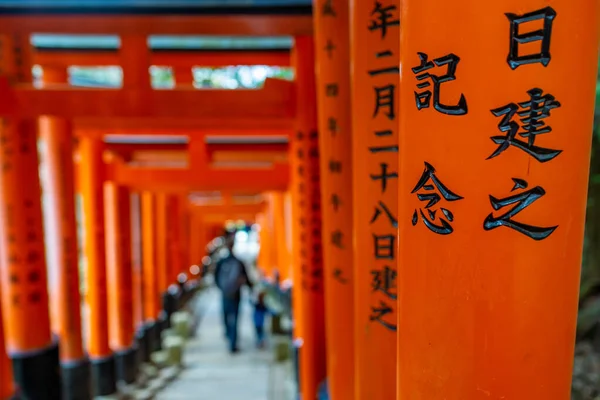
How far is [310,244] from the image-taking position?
314cm

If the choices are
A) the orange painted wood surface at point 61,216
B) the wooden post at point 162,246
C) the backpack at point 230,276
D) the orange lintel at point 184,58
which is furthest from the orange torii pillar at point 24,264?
the wooden post at point 162,246

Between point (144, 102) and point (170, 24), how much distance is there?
0.55 meters

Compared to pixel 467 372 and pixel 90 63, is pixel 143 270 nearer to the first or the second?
pixel 90 63

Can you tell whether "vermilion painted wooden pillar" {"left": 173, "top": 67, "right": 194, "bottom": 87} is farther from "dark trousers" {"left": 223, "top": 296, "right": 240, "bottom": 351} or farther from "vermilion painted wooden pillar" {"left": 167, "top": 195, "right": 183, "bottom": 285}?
"vermilion painted wooden pillar" {"left": 167, "top": 195, "right": 183, "bottom": 285}

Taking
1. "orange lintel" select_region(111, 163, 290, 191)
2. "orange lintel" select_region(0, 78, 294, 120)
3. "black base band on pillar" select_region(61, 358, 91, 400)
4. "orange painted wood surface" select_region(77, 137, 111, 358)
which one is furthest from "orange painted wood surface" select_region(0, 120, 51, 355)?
"orange lintel" select_region(111, 163, 290, 191)

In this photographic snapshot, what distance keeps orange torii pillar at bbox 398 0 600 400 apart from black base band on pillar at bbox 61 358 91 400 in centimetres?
451

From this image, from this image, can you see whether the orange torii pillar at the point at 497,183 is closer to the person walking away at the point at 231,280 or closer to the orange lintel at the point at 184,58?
the orange lintel at the point at 184,58

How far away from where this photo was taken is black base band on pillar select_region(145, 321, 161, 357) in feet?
24.0

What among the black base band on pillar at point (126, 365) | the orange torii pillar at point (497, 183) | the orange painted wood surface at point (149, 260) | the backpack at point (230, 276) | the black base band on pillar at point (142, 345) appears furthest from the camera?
the orange painted wood surface at point (149, 260)

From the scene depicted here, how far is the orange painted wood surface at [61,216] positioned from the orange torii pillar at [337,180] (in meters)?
3.13

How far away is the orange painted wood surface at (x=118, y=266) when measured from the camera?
237 inches

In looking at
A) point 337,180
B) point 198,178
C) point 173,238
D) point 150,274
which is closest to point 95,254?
point 198,178

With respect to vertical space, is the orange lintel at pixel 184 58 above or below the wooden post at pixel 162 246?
above

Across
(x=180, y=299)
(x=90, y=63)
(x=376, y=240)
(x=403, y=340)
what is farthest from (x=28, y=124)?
(x=180, y=299)
